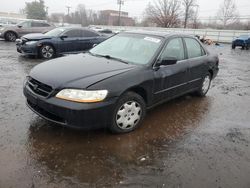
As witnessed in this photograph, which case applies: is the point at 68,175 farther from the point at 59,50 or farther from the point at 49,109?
the point at 59,50

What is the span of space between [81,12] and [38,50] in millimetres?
91762

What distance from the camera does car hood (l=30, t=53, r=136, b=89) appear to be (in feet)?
11.9

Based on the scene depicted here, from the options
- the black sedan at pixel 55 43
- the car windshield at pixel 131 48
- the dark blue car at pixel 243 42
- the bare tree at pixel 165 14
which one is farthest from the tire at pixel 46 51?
the bare tree at pixel 165 14

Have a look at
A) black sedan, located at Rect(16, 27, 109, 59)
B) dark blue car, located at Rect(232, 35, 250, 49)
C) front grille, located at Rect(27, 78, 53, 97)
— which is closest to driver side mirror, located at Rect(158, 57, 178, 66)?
front grille, located at Rect(27, 78, 53, 97)

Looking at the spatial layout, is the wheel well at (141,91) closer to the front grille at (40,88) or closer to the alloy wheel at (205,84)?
the front grille at (40,88)

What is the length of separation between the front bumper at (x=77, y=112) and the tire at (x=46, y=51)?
7524mm

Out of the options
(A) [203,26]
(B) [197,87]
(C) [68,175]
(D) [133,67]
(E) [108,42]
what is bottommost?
(C) [68,175]

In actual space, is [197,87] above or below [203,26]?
below

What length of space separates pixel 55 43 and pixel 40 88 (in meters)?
7.53

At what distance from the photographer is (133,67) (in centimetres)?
416

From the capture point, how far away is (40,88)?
12.5 ft

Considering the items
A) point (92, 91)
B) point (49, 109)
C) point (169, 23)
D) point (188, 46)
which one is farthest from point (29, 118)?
point (169, 23)

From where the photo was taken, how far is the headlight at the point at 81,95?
347 cm

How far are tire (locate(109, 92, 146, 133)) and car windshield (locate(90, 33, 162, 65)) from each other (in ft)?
2.29
